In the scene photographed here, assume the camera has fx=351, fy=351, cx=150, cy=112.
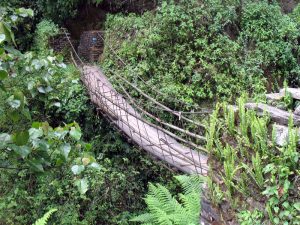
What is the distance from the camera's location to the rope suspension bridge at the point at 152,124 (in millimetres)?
3451

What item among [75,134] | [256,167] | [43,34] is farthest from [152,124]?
[43,34]

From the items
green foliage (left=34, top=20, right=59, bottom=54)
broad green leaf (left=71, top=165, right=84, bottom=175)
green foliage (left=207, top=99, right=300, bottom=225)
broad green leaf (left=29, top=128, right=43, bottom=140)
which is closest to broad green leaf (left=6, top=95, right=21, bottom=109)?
broad green leaf (left=29, top=128, right=43, bottom=140)

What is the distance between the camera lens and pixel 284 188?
2.06 m

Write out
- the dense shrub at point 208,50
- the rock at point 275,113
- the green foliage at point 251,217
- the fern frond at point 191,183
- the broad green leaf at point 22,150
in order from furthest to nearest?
the dense shrub at point 208,50, the fern frond at point 191,183, the rock at point 275,113, the green foliage at point 251,217, the broad green leaf at point 22,150

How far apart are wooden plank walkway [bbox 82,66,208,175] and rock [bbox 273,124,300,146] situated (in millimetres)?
1023

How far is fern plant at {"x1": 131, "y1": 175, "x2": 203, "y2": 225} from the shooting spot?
117 inches

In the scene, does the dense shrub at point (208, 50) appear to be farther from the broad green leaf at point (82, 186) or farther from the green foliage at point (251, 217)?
the broad green leaf at point (82, 186)

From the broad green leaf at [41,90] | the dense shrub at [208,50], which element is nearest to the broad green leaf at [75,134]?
the broad green leaf at [41,90]

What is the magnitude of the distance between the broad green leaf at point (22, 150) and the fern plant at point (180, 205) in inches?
67.3

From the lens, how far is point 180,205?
11.1 ft

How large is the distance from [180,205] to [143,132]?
1.12 meters

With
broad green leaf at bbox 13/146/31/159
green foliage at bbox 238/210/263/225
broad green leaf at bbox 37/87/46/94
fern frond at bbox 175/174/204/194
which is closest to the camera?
broad green leaf at bbox 13/146/31/159

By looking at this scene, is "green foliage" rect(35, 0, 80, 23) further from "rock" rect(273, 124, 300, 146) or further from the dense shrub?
"rock" rect(273, 124, 300, 146)

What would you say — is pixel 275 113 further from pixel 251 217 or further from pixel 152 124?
pixel 152 124
